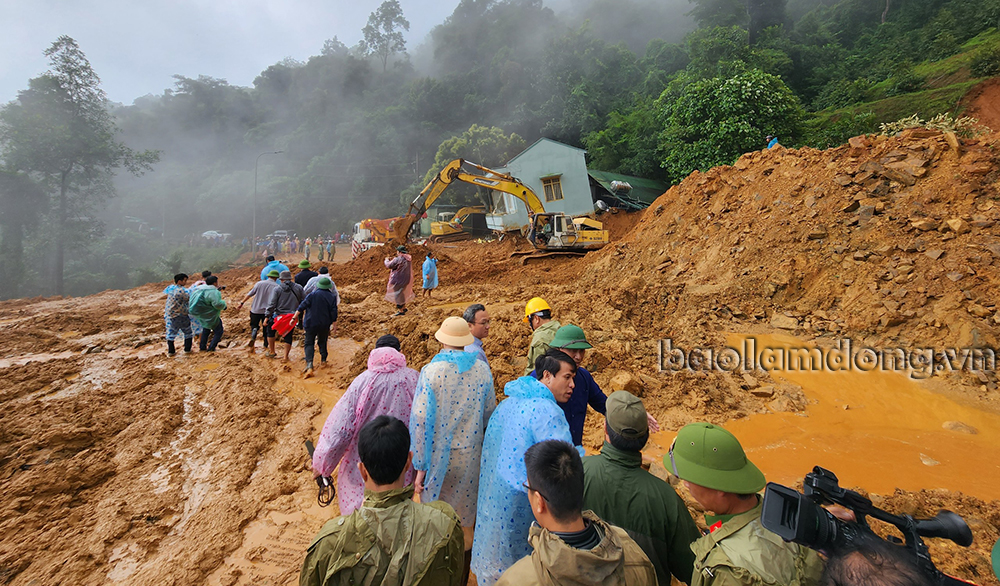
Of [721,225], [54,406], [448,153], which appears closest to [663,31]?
[448,153]

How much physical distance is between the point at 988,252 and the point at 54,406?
1274cm

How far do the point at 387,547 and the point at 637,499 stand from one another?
1.05 meters

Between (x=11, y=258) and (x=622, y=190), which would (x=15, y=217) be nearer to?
(x=11, y=258)

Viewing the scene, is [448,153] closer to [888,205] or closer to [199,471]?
[888,205]

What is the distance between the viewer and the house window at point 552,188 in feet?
81.0

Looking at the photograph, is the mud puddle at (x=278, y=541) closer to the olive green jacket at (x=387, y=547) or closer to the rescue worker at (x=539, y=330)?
the olive green jacket at (x=387, y=547)

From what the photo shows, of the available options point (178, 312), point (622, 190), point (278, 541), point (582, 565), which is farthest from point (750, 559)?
point (622, 190)

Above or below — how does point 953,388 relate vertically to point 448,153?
below

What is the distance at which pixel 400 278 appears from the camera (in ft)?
30.7

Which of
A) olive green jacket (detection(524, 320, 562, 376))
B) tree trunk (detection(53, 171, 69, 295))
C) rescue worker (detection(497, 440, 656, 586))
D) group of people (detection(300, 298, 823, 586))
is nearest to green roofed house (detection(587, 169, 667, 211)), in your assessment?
olive green jacket (detection(524, 320, 562, 376))

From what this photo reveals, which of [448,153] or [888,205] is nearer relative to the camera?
[888,205]

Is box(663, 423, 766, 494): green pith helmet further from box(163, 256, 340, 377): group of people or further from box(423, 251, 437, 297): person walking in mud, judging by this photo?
box(423, 251, 437, 297): person walking in mud

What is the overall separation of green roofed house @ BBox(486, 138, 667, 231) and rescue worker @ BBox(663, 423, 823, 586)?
21970 mm

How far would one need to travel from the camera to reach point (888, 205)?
773 centimetres
